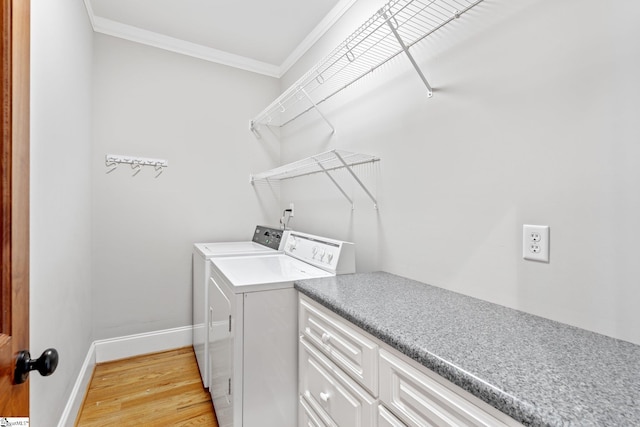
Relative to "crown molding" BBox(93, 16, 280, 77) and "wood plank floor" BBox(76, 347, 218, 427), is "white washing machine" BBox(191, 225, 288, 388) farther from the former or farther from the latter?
"crown molding" BBox(93, 16, 280, 77)

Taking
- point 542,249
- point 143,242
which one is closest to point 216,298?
point 143,242

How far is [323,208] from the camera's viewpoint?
2.21m

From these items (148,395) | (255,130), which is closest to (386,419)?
(148,395)

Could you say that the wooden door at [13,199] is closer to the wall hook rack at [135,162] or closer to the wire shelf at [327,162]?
the wire shelf at [327,162]

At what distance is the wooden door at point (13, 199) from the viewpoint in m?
0.55

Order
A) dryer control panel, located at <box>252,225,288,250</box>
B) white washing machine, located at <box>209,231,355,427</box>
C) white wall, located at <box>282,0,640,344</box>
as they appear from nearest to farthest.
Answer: white wall, located at <box>282,0,640,344</box> → white washing machine, located at <box>209,231,355,427</box> → dryer control panel, located at <box>252,225,288,250</box>

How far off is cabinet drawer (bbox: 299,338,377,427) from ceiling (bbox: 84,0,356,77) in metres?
2.03

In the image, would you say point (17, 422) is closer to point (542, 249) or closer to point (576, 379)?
point (576, 379)

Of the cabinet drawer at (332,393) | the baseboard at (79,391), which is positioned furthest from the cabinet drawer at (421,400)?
the baseboard at (79,391)

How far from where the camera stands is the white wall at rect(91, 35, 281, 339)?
2.31 metres

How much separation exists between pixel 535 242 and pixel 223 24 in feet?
7.93

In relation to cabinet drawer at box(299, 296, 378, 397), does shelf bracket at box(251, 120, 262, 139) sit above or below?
above

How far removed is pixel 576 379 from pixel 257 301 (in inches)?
42.3

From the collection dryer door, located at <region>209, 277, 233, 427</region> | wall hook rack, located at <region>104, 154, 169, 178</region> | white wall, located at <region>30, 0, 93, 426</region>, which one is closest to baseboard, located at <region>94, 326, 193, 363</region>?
white wall, located at <region>30, 0, 93, 426</region>
